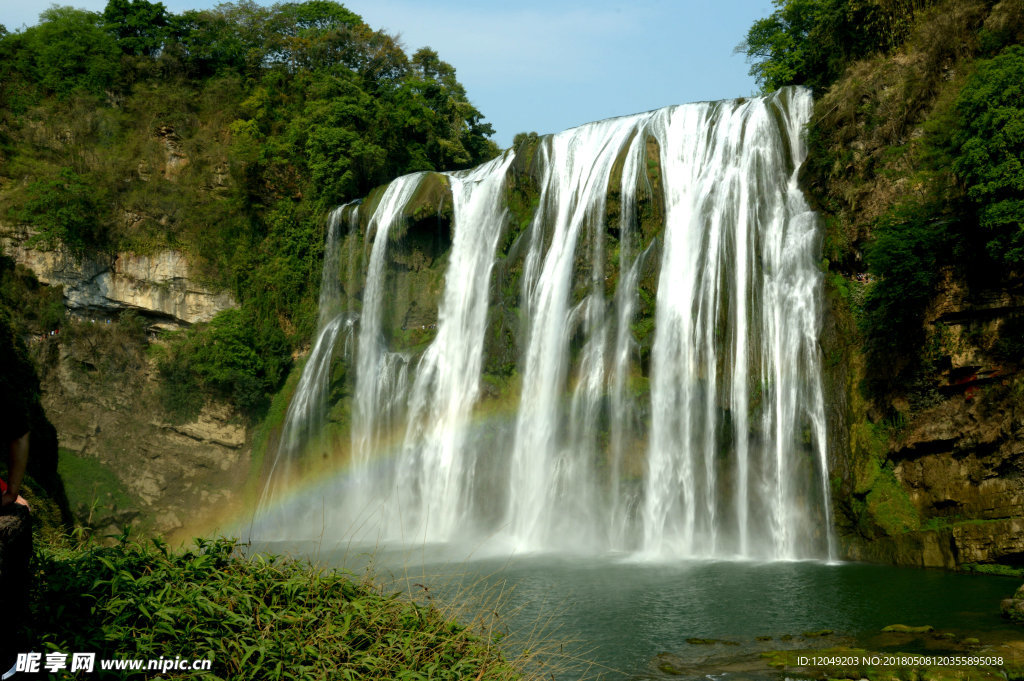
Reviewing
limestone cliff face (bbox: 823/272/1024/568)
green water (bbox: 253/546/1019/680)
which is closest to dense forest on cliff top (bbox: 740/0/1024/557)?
limestone cliff face (bbox: 823/272/1024/568)

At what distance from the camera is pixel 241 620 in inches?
215

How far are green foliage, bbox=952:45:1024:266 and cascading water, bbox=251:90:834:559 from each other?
4.10 metres

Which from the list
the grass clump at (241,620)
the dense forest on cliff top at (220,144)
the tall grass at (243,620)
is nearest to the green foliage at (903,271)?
the tall grass at (243,620)

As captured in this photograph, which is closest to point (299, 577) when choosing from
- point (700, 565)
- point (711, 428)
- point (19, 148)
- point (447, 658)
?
point (447, 658)

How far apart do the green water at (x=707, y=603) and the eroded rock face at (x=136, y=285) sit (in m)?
19.1

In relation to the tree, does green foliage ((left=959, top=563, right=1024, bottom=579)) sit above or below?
below

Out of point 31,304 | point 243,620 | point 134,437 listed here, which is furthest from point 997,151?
point 31,304

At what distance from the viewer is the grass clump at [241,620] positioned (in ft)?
17.2

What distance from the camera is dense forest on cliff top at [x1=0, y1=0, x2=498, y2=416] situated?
30.8 meters

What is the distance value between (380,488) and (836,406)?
13491 millimetres

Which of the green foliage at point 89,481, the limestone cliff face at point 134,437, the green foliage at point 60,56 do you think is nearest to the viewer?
the green foliage at point 89,481

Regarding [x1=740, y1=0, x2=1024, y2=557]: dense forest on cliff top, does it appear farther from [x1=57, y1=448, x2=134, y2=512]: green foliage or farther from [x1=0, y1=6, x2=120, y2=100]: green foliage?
[x1=0, y1=6, x2=120, y2=100]: green foliage

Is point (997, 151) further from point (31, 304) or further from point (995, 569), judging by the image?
point (31, 304)

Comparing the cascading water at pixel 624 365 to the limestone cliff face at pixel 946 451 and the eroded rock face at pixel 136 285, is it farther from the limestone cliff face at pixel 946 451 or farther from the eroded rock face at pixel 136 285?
the eroded rock face at pixel 136 285
